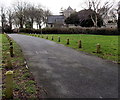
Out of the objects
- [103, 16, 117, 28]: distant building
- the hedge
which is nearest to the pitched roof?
[103, 16, 117, 28]: distant building

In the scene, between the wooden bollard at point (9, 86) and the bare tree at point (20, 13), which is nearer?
the wooden bollard at point (9, 86)

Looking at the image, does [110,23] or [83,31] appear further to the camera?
[110,23]

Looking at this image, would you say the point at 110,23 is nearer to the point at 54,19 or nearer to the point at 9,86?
the point at 54,19

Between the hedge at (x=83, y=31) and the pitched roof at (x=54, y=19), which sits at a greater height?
the pitched roof at (x=54, y=19)

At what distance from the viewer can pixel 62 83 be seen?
4.69 metres

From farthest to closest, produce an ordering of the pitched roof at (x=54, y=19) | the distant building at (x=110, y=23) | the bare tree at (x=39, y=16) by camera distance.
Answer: the bare tree at (x=39, y=16)
the pitched roof at (x=54, y=19)
the distant building at (x=110, y=23)

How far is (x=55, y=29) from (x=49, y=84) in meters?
35.0

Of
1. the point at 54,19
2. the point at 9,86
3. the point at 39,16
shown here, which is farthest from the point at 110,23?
the point at 9,86

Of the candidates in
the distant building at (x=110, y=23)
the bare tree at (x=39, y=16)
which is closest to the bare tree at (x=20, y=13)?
the bare tree at (x=39, y=16)

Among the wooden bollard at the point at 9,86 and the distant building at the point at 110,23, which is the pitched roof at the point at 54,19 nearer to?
the distant building at the point at 110,23

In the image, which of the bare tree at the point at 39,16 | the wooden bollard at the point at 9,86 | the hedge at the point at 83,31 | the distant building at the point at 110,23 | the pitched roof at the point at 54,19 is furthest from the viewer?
the bare tree at the point at 39,16

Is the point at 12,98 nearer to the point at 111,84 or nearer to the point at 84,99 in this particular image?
the point at 84,99

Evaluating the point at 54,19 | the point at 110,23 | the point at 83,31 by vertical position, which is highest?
the point at 54,19

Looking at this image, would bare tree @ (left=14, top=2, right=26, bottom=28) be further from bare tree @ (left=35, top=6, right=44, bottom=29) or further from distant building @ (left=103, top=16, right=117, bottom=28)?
distant building @ (left=103, top=16, right=117, bottom=28)
